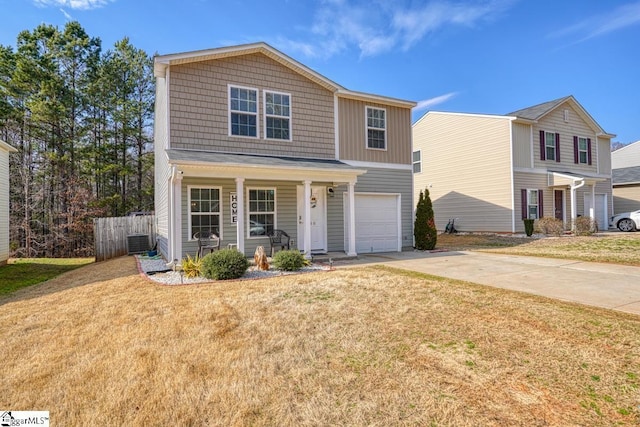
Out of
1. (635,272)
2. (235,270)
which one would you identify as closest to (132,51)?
(235,270)

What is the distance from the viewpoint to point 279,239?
1039 cm

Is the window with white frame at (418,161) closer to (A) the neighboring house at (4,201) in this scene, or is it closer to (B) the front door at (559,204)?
(B) the front door at (559,204)

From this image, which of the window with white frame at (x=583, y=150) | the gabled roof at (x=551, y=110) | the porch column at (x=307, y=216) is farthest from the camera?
the window with white frame at (x=583, y=150)

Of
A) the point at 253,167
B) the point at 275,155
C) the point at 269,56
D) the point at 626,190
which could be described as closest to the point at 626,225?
the point at 626,190

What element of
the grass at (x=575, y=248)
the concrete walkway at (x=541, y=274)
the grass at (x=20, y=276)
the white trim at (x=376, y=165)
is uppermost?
the white trim at (x=376, y=165)

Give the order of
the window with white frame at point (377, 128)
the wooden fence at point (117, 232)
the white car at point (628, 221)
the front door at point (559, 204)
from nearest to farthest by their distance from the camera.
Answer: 1. the window with white frame at point (377, 128)
2. the wooden fence at point (117, 232)
3. the white car at point (628, 221)
4. the front door at point (559, 204)

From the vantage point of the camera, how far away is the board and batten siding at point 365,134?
468 inches

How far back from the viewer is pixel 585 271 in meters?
7.54

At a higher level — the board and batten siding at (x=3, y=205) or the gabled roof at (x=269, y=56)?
the gabled roof at (x=269, y=56)

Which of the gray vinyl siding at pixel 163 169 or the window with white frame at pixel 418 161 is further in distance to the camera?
the window with white frame at pixel 418 161

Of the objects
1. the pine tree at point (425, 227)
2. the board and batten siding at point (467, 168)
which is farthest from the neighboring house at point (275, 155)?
the board and batten siding at point (467, 168)

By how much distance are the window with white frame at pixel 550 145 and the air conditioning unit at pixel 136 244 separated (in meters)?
20.6

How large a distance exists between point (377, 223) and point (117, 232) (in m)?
11.3

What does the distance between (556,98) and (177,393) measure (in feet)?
→ 75.8
